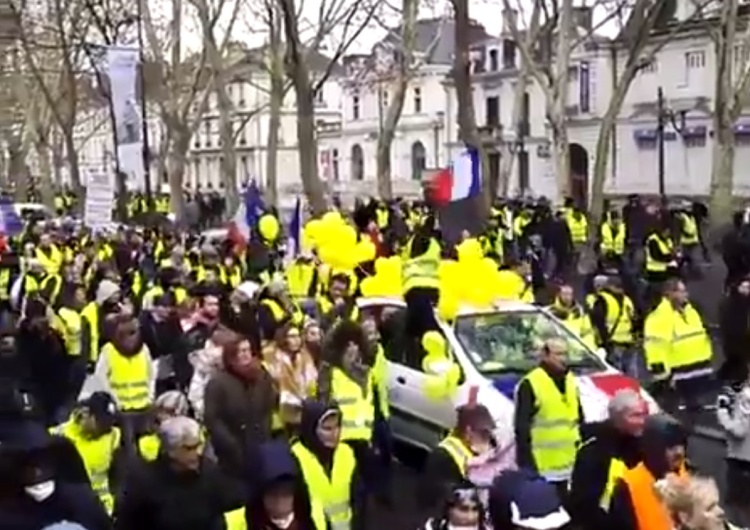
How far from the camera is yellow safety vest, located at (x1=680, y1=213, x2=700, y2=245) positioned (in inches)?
1058

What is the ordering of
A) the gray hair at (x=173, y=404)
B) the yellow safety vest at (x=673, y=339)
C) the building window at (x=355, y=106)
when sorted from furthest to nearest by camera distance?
1. the building window at (x=355, y=106)
2. the yellow safety vest at (x=673, y=339)
3. the gray hair at (x=173, y=404)

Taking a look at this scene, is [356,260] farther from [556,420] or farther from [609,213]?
[609,213]

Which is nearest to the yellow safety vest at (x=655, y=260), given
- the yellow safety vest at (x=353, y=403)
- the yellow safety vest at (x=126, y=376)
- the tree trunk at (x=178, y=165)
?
the yellow safety vest at (x=126, y=376)

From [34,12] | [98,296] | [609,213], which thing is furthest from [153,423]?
[34,12]

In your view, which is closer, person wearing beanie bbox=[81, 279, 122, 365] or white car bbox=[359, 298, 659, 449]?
white car bbox=[359, 298, 659, 449]

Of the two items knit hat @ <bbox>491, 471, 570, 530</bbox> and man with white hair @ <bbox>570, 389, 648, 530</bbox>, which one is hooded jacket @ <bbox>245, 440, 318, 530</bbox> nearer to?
knit hat @ <bbox>491, 471, 570, 530</bbox>

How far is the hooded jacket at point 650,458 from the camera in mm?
6289

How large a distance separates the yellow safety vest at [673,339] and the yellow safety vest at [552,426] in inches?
156

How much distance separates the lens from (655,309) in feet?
42.4

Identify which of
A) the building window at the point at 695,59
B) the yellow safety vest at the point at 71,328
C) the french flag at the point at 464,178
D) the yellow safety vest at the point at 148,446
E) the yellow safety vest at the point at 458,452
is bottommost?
the yellow safety vest at the point at 71,328

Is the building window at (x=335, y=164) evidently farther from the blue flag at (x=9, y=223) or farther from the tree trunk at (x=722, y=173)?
the blue flag at (x=9, y=223)

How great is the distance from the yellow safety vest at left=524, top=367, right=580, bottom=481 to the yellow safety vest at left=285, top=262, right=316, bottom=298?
7.67 metres

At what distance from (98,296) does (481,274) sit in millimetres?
4351

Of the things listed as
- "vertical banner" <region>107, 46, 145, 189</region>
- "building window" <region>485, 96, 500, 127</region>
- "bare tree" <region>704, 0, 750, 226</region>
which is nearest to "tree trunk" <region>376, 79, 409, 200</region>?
"bare tree" <region>704, 0, 750, 226</region>
